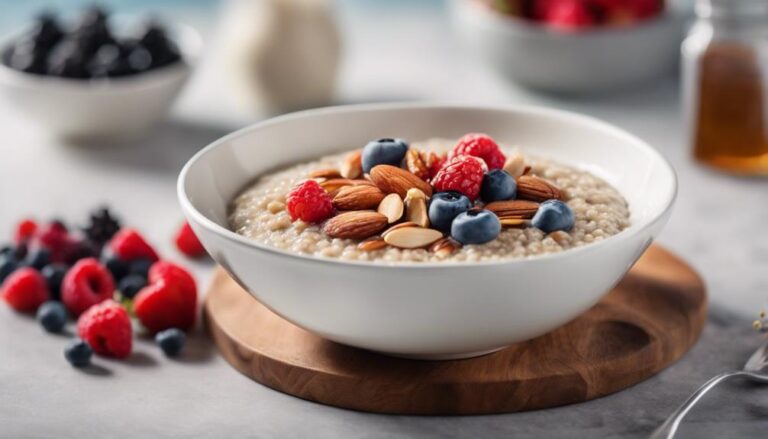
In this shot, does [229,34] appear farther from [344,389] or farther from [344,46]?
[344,389]

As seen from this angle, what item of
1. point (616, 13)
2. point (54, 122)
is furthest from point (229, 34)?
point (616, 13)

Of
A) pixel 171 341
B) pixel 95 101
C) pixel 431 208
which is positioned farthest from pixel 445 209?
pixel 95 101

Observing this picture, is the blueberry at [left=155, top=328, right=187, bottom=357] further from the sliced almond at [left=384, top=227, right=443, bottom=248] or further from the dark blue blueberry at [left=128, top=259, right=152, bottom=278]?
the sliced almond at [left=384, top=227, right=443, bottom=248]

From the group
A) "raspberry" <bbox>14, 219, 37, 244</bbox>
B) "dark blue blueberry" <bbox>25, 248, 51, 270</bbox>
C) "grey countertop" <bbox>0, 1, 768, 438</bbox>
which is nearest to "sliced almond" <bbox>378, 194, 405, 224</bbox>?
"grey countertop" <bbox>0, 1, 768, 438</bbox>

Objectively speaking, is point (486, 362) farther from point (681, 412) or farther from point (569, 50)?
point (569, 50)

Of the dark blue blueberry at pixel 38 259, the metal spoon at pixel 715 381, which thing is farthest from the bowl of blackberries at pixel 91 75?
the metal spoon at pixel 715 381

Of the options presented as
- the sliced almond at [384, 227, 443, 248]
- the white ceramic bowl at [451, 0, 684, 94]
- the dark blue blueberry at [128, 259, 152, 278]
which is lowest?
the dark blue blueberry at [128, 259, 152, 278]
